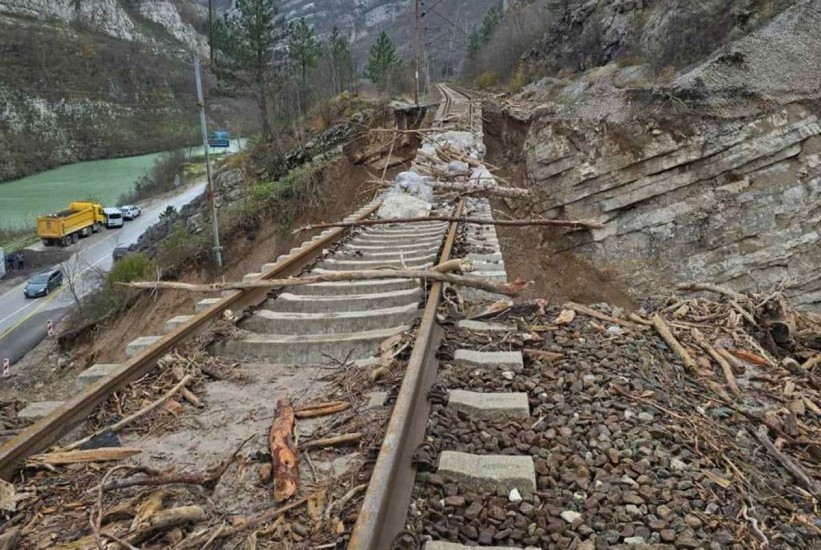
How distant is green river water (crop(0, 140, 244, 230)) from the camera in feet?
211

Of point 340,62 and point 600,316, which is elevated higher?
point 340,62

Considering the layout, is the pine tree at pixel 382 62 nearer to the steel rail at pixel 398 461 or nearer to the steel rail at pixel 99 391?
the steel rail at pixel 99 391

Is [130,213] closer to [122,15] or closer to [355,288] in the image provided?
[355,288]

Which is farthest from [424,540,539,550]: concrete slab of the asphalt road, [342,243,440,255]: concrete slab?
the asphalt road

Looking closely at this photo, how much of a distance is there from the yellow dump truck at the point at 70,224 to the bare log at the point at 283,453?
179ft

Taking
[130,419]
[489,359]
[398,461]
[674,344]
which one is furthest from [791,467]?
[130,419]

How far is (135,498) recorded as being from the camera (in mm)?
2209

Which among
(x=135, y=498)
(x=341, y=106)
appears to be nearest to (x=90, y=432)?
(x=135, y=498)

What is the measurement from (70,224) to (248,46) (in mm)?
26869

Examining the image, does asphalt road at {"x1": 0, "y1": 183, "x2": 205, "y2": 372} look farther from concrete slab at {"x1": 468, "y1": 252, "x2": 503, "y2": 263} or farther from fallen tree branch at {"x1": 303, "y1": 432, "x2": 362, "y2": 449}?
fallen tree branch at {"x1": 303, "y1": 432, "x2": 362, "y2": 449}

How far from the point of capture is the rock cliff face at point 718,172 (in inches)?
440

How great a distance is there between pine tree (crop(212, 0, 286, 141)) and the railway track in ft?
106

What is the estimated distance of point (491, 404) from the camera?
2805 mm

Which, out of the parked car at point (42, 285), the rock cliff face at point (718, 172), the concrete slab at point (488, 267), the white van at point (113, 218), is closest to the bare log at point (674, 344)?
the concrete slab at point (488, 267)
